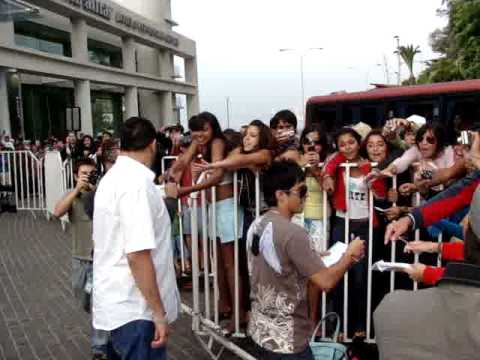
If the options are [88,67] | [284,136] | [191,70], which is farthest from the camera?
[191,70]

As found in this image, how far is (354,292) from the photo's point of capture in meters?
4.15

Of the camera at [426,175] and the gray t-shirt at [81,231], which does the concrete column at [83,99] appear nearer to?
the gray t-shirt at [81,231]

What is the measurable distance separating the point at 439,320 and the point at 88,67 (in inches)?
952

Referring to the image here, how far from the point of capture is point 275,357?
275 cm

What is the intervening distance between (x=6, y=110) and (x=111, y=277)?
18.9 metres

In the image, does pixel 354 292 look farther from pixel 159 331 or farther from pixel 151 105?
pixel 151 105

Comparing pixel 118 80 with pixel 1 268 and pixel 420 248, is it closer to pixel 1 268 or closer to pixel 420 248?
pixel 1 268

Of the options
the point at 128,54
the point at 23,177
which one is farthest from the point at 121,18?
the point at 23,177

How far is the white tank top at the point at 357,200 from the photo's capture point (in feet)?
12.8

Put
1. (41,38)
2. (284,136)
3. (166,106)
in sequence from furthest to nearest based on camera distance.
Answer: (166,106) < (41,38) < (284,136)

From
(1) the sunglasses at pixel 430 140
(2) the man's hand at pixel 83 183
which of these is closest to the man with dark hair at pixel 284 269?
(2) the man's hand at pixel 83 183

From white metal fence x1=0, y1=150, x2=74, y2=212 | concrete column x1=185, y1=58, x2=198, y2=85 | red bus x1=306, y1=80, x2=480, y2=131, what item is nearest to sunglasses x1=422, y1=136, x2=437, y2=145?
red bus x1=306, y1=80, x2=480, y2=131

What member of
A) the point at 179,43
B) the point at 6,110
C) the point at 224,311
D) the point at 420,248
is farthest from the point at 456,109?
the point at 179,43

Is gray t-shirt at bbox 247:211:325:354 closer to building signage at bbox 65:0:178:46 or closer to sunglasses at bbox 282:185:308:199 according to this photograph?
sunglasses at bbox 282:185:308:199
